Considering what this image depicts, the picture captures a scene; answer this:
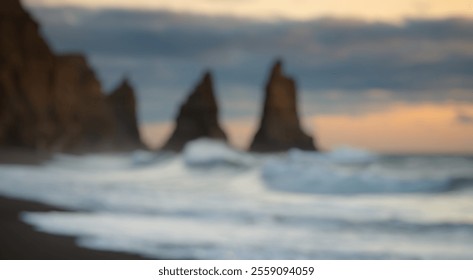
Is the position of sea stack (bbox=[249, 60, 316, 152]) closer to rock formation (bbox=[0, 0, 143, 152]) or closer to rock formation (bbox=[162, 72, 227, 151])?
rock formation (bbox=[162, 72, 227, 151])

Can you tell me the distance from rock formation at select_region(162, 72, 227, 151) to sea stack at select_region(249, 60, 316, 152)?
0.28 meters

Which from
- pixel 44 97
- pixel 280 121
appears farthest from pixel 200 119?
pixel 44 97

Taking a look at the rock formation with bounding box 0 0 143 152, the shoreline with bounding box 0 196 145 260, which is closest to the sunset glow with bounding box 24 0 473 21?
the rock formation with bounding box 0 0 143 152

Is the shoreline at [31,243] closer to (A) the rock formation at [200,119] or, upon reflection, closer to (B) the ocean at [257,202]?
(B) the ocean at [257,202]

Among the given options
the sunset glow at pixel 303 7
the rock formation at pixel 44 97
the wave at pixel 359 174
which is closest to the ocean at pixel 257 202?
the wave at pixel 359 174

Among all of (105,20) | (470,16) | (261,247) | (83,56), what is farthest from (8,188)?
(470,16)

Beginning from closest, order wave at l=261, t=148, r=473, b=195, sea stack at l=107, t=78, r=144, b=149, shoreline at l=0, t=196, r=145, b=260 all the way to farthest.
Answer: shoreline at l=0, t=196, r=145, b=260 < wave at l=261, t=148, r=473, b=195 < sea stack at l=107, t=78, r=144, b=149

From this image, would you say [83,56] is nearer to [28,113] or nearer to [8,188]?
[28,113]

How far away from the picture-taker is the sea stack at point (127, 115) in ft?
14.8

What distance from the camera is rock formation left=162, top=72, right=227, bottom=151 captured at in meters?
4.44

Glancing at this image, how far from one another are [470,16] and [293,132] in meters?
1.34

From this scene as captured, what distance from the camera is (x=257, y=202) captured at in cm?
446

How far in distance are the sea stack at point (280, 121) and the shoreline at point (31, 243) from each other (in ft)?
3.56

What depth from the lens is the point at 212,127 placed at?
15.0 ft
